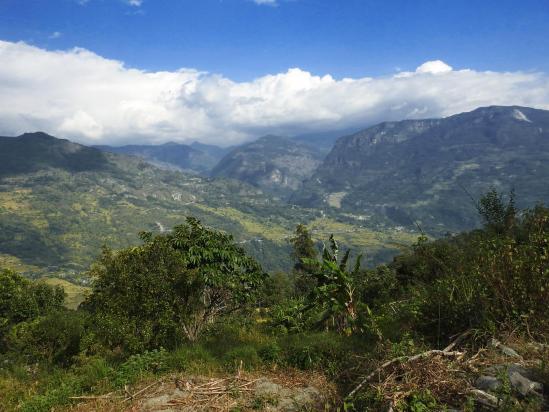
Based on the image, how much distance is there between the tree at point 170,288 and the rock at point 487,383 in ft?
34.2

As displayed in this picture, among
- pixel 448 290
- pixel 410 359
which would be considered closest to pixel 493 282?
pixel 448 290

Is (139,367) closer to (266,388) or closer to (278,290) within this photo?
(266,388)

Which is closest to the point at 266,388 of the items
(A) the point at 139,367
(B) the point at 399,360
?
(B) the point at 399,360

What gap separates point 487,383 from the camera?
7820mm

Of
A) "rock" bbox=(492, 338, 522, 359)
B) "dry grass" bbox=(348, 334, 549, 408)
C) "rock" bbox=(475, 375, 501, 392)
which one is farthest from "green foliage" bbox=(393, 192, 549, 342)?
"rock" bbox=(475, 375, 501, 392)

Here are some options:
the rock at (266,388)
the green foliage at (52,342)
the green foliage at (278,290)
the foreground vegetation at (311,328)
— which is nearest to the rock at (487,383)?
the foreground vegetation at (311,328)

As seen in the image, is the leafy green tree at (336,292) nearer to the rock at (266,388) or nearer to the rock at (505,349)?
the rock at (266,388)

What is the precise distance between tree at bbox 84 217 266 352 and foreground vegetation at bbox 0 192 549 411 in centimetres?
5

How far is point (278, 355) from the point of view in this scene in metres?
12.7

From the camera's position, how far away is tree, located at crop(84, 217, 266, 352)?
14577mm

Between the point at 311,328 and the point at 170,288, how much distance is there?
263 inches

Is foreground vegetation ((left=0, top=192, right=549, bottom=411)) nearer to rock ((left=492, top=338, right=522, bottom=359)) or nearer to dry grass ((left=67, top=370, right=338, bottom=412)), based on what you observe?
rock ((left=492, top=338, right=522, bottom=359))

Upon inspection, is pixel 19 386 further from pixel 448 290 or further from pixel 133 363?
pixel 448 290

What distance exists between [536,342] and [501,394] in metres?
2.89
